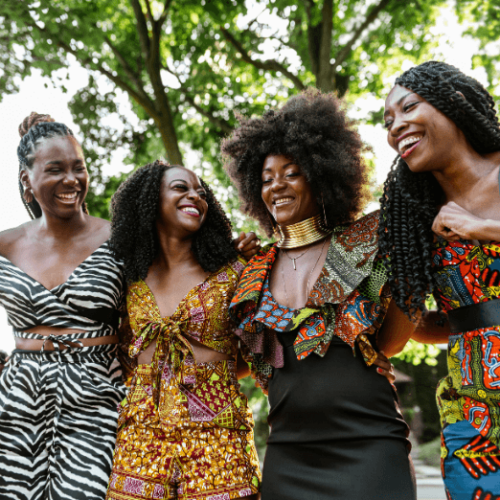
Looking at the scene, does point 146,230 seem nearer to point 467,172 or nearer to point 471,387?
point 467,172

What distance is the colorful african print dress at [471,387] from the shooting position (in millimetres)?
2123

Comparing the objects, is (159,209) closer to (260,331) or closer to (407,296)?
(260,331)

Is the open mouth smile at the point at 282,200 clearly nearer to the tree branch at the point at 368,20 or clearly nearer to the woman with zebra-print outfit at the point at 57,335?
the woman with zebra-print outfit at the point at 57,335

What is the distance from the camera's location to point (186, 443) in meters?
Answer: 2.84

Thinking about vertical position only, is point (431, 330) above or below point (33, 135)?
below

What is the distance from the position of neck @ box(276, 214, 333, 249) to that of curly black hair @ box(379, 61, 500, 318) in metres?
0.48

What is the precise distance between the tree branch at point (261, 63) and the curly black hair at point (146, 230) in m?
4.13

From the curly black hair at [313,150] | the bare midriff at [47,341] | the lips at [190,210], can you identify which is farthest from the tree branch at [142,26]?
the bare midriff at [47,341]

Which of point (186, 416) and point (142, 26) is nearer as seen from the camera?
point (186, 416)

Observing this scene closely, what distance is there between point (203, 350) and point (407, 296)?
125 cm

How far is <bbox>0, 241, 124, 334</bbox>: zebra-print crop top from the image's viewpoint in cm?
317

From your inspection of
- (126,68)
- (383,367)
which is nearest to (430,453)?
(126,68)

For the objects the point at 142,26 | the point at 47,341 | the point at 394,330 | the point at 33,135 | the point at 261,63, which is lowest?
the point at 394,330

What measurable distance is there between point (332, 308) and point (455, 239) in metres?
0.74
